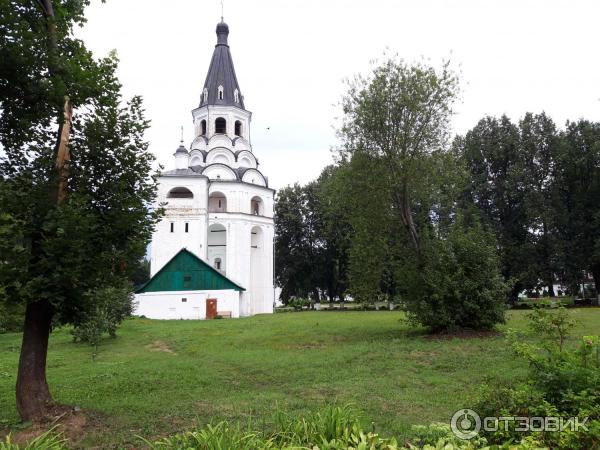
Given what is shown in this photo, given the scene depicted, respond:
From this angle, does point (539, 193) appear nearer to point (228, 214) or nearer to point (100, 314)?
point (228, 214)

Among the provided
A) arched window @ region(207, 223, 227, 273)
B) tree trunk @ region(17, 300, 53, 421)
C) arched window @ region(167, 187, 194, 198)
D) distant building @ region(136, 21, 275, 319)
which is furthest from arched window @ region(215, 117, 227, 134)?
tree trunk @ region(17, 300, 53, 421)

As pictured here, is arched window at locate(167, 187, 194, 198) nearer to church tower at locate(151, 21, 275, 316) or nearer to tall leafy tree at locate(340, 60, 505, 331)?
church tower at locate(151, 21, 275, 316)

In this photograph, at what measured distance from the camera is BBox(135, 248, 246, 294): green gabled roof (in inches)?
1416

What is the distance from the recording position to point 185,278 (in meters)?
36.2

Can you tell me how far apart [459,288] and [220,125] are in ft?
114

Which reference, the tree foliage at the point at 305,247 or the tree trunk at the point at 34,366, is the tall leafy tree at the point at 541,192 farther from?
the tree trunk at the point at 34,366

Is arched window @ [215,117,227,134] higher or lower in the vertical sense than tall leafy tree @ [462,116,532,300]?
higher

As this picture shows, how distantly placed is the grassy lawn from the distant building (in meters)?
16.4

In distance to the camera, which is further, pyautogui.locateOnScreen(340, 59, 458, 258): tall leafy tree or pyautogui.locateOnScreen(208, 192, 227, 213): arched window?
pyautogui.locateOnScreen(208, 192, 227, 213): arched window

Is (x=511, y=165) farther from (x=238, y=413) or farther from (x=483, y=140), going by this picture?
(x=238, y=413)

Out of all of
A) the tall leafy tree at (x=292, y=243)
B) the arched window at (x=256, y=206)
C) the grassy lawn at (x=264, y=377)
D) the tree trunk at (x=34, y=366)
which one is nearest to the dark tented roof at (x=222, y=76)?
the arched window at (x=256, y=206)

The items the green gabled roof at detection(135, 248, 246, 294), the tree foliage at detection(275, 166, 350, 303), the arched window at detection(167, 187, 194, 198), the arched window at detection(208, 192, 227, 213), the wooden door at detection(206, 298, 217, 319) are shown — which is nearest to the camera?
the wooden door at detection(206, 298, 217, 319)

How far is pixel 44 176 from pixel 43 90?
4.70 ft

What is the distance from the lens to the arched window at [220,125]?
4628 centimetres
